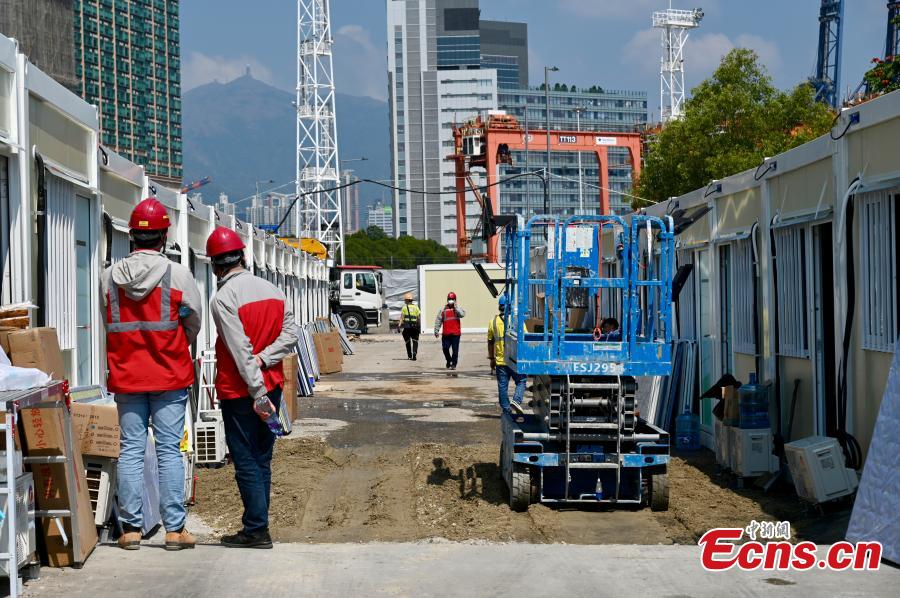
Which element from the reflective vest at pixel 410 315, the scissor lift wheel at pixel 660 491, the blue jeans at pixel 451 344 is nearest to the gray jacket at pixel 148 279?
the scissor lift wheel at pixel 660 491

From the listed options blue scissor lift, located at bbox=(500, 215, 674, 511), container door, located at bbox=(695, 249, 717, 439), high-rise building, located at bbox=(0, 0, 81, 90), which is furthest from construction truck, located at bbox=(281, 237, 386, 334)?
blue scissor lift, located at bbox=(500, 215, 674, 511)

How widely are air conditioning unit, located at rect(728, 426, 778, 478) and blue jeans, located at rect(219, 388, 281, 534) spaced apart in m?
5.35

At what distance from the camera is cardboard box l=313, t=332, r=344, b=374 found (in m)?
25.6

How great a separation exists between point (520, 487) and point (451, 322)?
50.0 ft

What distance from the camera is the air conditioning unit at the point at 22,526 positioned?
5383mm

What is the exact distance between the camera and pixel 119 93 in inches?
6555

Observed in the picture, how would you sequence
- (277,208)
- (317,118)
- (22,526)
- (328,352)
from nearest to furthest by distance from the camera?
(22,526)
(328,352)
(317,118)
(277,208)

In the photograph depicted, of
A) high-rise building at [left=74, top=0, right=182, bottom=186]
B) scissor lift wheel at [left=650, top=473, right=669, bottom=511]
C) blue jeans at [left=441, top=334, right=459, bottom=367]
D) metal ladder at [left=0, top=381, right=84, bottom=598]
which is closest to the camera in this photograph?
metal ladder at [left=0, top=381, right=84, bottom=598]

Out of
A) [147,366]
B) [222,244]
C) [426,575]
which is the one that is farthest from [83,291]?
[426,575]

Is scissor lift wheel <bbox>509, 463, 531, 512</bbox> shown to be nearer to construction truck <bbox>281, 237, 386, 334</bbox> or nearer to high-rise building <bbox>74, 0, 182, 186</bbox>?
construction truck <bbox>281, 237, 386, 334</bbox>

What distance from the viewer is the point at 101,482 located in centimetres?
710

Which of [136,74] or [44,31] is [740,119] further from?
[136,74]

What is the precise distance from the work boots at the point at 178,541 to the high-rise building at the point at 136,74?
156 meters

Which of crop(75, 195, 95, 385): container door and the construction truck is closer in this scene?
crop(75, 195, 95, 385): container door
